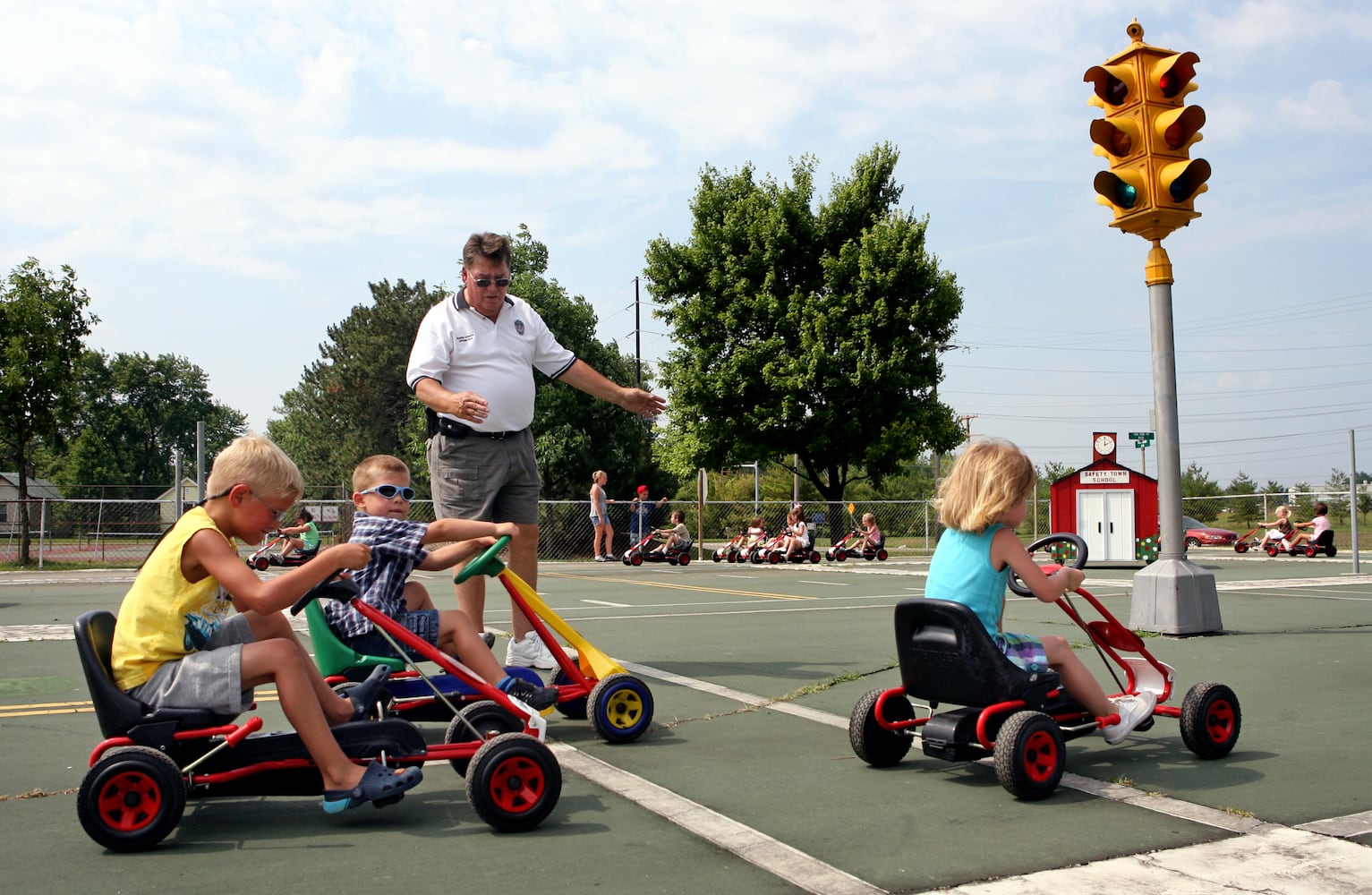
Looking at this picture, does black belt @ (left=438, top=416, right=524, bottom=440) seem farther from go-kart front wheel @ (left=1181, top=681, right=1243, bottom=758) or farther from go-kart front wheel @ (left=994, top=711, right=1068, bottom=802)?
go-kart front wheel @ (left=1181, top=681, right=1243, bottom=758)

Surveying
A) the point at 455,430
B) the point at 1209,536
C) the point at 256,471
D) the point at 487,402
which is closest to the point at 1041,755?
the point at 256,471

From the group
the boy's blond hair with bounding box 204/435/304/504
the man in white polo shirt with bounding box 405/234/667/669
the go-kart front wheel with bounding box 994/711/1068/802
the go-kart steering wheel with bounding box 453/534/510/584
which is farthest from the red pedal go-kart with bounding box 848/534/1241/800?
the boy's blond hair with bounding box 204/435/304/504

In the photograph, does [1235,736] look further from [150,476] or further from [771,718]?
[150,476]

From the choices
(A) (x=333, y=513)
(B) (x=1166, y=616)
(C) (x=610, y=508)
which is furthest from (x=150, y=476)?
(B) (x=1166, y=616)

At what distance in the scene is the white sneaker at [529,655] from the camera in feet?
19.2

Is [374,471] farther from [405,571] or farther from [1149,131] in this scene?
[1149,131]

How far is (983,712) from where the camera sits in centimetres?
413

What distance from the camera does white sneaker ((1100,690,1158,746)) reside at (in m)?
4.49

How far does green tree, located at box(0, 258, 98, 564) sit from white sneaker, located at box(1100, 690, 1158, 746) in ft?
74.6

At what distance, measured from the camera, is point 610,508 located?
29.3 meters

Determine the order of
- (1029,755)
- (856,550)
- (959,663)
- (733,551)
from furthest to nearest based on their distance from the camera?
(733,551) → (856,550) → (959,663) → (1029,755)

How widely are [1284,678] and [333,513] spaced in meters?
33.3

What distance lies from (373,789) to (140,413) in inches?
4543

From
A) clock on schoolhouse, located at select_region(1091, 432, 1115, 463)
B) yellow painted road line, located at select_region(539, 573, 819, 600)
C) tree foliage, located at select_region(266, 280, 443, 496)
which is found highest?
tree foliage, located at select_region(266, 280, 443, 496)
